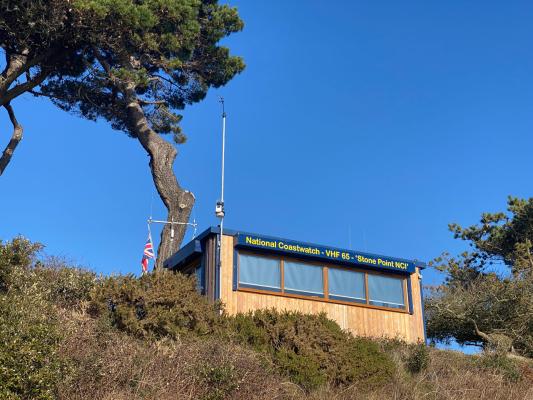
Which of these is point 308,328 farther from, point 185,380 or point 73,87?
point 73,87

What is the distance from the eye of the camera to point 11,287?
11.7 metres

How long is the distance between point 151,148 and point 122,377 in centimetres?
1374

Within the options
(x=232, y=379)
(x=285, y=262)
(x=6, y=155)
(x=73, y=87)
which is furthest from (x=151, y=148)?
Result: (x=232, y=379)

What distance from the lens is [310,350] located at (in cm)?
1312

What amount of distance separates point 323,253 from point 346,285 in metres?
1.20

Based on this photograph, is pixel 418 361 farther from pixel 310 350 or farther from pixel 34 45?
pixel 34 45

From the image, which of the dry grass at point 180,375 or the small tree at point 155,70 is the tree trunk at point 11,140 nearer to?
the small tree at point 155,70

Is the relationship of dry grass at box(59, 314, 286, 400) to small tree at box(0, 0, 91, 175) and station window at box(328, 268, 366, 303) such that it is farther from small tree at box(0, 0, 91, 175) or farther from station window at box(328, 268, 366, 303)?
small tree at box(0, 0, 91, 175)

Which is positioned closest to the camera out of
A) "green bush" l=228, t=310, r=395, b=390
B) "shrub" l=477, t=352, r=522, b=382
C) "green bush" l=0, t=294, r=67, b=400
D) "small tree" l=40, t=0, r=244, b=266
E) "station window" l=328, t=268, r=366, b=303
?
"green bush" l=0, t=294, r=67, b=400

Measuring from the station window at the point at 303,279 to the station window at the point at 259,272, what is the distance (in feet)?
0.86

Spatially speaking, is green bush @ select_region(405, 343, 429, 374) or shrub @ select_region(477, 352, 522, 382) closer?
green bush @ select_region(405, 343, 429, 374)

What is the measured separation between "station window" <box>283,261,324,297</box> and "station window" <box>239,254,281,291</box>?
10.3 inches

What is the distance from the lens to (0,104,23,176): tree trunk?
892 inches

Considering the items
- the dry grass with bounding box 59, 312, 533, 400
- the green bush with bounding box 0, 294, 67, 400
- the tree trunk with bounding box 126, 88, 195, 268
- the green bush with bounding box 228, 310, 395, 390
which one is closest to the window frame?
the green bush with bounding box 228, 310, 395, 390
